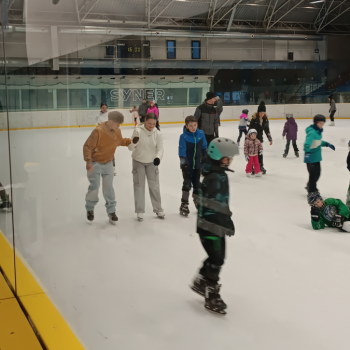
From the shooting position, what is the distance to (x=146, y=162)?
412 cm

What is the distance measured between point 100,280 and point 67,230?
1.00ft

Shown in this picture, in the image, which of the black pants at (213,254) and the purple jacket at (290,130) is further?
the purple jacket at (290,130)

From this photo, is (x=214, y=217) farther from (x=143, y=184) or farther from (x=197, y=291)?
(x=143, y=184)

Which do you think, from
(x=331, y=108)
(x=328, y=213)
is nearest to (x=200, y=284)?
(x=328, y=213)

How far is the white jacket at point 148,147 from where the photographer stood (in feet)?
13.0

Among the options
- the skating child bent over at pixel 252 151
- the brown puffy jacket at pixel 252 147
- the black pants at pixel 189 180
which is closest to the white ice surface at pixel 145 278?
the black pants at pixel 189 180

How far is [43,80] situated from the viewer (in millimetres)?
1888

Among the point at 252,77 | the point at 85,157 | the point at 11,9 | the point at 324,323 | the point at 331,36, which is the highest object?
the point at 331,36

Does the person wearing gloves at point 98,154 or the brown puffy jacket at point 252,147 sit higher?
the person wearing gloves at point 98,154

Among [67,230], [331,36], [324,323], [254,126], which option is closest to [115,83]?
[67,230]

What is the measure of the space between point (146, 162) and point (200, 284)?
6.45 ft

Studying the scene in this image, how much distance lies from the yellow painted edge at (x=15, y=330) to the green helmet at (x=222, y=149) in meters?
1.15

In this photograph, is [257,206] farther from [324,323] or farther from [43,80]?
[43,80]

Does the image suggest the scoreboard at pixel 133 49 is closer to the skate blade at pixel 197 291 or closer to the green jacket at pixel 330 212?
the skate blade at pixel 197 291
